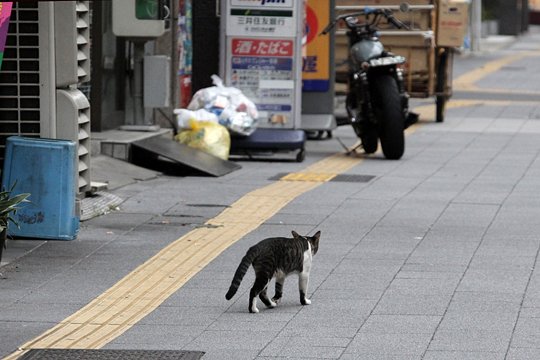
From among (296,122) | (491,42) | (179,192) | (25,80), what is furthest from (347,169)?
(491,42)

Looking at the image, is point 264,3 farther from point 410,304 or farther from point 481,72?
point 481,72

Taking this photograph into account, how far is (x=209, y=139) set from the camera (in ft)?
50.5

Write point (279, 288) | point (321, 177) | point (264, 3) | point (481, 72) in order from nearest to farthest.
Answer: point (279, 288)
point (321, 177)
point (264, 3)
point (481, 72)

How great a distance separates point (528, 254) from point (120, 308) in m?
3.31

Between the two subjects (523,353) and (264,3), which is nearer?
(523,353)

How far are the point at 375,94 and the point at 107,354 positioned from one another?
9.32 metres

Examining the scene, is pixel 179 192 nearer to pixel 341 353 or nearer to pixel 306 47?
pixel 306 47

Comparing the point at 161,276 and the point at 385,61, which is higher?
the point at 385,61

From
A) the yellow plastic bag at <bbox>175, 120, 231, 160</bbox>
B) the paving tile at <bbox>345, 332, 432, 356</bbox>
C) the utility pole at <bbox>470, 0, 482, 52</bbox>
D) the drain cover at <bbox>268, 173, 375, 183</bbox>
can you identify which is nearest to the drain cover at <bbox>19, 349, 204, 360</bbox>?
the paving tile at <bbox>345, 332, 432, 356</bbox>

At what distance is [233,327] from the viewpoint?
7.86 meters

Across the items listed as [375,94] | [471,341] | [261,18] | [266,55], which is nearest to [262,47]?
[266,55]

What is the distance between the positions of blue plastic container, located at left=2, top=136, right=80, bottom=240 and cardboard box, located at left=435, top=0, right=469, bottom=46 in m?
11.4

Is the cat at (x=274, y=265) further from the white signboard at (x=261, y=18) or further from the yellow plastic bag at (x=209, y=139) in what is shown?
the white signboard at (x=261, y=18)

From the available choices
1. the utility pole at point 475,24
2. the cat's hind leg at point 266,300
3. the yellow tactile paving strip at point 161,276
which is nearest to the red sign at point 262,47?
the yellow tactile paving strip at point 161,276
